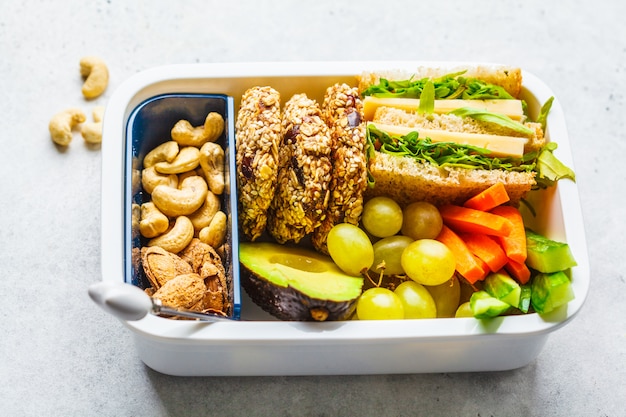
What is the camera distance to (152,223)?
1509mm

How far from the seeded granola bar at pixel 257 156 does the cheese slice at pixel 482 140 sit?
240mm

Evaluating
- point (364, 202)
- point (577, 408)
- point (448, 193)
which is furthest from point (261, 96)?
point (577, 408)

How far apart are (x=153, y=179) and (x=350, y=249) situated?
44cm

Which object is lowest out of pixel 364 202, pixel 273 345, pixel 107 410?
pixel 107 410

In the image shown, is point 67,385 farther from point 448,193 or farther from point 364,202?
point 448,193

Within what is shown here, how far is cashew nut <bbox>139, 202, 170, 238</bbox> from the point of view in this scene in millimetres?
1511

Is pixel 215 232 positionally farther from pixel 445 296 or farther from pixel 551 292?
pixel 551 292

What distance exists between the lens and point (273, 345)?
140 cm

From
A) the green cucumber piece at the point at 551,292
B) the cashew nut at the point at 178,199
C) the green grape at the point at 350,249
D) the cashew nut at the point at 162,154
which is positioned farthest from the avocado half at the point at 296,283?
the green cucumber piece at the point at 551,292

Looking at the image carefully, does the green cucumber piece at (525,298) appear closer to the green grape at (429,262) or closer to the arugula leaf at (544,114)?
the green grape at (429,262)

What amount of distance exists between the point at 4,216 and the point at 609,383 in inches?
56.5

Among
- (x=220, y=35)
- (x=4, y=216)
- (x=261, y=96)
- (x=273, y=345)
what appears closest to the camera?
(x=273, y=345)

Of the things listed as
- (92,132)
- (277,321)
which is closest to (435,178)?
(277,321)

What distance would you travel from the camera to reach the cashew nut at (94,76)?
6.35 feet
